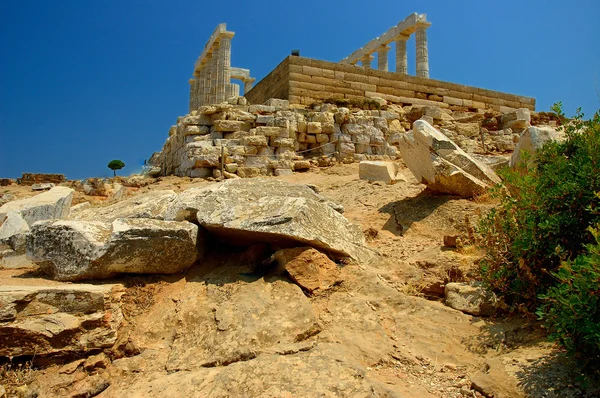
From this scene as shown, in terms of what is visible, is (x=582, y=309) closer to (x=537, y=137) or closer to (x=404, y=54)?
(x=537, y=137)

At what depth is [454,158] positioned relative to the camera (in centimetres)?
524

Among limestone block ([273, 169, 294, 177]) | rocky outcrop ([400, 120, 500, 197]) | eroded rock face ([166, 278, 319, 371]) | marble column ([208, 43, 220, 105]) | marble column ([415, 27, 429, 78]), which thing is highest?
marble column ([415, 27, 429, 78])

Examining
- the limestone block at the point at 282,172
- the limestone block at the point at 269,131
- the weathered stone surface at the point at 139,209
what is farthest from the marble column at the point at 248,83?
the weathered stone surface at the point at 139,209

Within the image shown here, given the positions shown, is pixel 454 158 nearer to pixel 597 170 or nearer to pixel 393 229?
pixel 393 229

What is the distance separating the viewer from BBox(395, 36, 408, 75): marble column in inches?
752

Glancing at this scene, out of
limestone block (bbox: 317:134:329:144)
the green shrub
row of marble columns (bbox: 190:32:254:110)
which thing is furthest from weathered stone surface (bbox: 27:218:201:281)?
row of marble columns (bbox: 190:32:254:110)

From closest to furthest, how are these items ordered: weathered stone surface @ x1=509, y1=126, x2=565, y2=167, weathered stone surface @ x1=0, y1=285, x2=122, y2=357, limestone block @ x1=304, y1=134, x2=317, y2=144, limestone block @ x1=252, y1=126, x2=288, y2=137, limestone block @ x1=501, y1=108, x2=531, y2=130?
weathered stone surface @ x1=0, y1=285, x2=122, y2=357 → weathered stone surface @ x1=509, y1=126, x2=565, y2=167 → limestone block @ x1=252, y1=126, x2=288, y2=137 → limestone block @ x1=304, y1=134, x2=317, y2=144 → limestone block @ x1=501, y1=108, x2=531, y2=130

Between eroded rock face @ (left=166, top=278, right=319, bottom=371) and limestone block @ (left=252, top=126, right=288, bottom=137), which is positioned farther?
limestone block @ (left=252, top=126, right=288, bottom=137)

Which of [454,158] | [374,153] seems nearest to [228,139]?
[374,153]

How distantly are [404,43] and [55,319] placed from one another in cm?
1916

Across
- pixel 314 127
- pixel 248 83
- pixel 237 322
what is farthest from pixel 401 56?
pixel 237 322

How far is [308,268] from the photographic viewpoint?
3.37 m

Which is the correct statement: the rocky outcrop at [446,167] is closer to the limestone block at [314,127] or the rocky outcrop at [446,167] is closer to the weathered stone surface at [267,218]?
the weathered stone surface at [267,218]

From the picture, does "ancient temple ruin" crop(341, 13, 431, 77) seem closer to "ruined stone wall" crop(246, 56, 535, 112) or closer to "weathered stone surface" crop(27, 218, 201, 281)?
"ruined stone wall" crop(246, 56, 535, 112)
